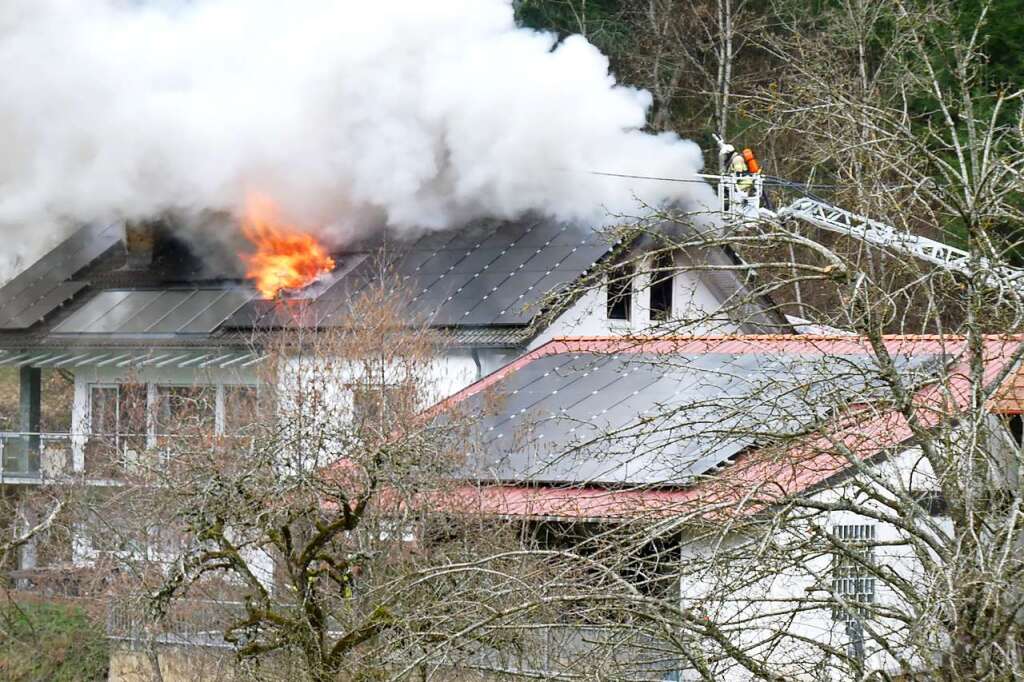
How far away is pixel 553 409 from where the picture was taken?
1750 centimetres

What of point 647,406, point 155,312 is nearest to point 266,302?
point 155,312

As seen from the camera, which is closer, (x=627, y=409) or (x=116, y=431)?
(x=627, y=409)

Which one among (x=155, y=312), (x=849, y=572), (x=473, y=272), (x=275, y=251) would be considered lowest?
(x=849, y=572)

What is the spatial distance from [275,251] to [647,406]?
10.3 meters

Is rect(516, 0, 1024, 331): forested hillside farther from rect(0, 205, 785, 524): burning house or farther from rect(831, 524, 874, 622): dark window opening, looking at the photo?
rect(0, 205, 785, 524): burning house

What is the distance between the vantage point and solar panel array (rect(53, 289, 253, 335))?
24.5m

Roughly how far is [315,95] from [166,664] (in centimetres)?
976

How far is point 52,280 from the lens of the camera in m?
28.1

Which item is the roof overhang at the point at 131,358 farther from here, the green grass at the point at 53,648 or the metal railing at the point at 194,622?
the metal railing at the point at 194,622

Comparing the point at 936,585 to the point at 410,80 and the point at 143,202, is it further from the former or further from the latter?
the point at 143,202

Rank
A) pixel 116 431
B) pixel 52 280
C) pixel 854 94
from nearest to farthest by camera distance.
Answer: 1. pixel 854 94
2. pixel 116 431
3. pixel 52 280

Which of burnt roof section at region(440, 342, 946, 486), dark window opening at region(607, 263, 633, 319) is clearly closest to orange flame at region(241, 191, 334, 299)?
burnt roof section at region(440, 342, 946, 486)

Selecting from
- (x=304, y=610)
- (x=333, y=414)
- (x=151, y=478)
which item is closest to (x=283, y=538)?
(x=304, y=610)

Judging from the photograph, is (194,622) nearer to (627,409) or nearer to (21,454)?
(627,409)
